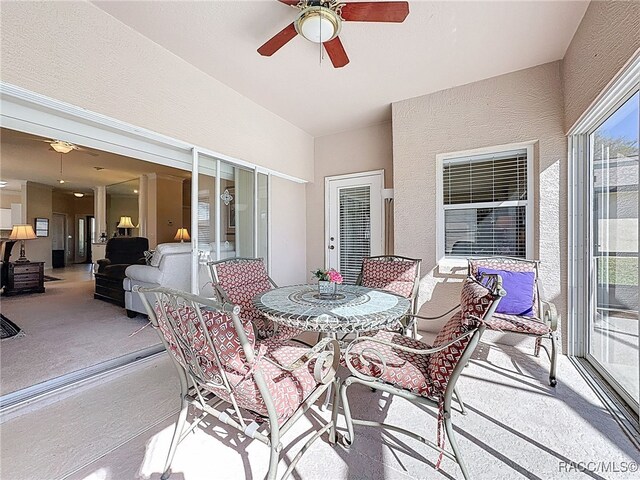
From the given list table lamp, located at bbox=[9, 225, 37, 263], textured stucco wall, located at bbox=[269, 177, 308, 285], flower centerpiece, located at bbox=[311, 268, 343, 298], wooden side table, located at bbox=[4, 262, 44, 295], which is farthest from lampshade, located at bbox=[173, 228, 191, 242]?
flower centerpiece, located at bbox=[311, 268, 343, 298]

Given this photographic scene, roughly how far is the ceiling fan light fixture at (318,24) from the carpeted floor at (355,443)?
2.67 m

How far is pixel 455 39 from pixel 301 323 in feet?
9.06

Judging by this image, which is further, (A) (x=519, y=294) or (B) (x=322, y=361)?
(A) (x=519, y=294)

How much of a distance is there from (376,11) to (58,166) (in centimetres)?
814

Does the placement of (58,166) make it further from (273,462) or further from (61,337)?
(273,462)

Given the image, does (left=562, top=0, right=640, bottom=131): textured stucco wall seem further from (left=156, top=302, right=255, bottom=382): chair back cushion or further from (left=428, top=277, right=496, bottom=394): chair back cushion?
(left=156, top=302, right=255, bottom=382): chair back cushion

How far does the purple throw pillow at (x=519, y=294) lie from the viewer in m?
2.60

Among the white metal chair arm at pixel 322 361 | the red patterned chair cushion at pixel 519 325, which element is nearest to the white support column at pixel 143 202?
the white metal chair arm at pixel 322 361

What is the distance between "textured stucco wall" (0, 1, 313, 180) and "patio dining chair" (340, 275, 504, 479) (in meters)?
2.64

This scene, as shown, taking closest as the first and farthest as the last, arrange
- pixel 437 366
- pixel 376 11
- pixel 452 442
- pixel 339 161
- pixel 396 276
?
pixel 452 442 → pixel 437 366 → pixel 376 11 → pixel 396 276 → pixel 339 161

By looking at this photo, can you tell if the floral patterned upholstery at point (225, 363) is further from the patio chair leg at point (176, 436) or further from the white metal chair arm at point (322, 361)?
the patio chair leg at point (176, 436)

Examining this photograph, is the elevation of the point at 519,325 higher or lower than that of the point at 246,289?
lower

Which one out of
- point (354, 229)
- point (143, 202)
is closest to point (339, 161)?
point (354, 229)

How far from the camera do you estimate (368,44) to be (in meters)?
2.57
